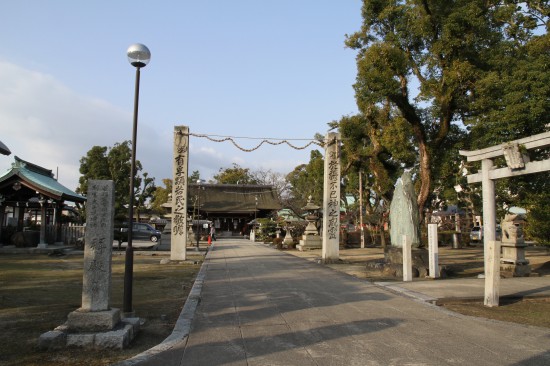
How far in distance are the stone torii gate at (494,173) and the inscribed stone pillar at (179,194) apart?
11212 millimetres

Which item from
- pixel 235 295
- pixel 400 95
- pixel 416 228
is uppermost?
pixel 400 95

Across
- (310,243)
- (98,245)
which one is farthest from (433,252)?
(310,243)

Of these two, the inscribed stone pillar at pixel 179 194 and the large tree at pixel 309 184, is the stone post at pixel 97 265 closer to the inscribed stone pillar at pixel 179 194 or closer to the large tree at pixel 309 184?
the inscribed stone pillar at pixel 179 194

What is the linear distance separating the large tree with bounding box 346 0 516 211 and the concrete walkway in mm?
9546

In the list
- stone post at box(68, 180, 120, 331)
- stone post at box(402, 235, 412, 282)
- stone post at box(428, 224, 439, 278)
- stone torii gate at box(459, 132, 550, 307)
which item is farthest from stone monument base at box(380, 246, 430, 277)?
stone post at box(68, 180, 120, 331)

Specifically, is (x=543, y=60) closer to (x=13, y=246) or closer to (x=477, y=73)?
(x=477, y=73)

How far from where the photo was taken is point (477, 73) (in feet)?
52.3

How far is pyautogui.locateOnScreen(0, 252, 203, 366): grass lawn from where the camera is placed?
17.0ft

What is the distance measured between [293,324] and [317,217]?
2088 centimetres

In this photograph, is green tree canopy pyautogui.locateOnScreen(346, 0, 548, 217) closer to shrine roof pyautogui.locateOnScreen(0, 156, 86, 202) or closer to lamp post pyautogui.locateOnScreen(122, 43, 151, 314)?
lamp post pyautogui.locateOnScreen(122, 43, 151, 314)

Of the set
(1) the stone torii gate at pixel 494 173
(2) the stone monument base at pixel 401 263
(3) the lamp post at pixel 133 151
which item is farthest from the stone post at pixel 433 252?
(3) the lamp post at pixel 133 151

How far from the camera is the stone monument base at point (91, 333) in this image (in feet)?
17.7

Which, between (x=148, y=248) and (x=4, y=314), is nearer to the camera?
(x=4, y=314)

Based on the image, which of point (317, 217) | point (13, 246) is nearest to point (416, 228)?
point (317, 217)
